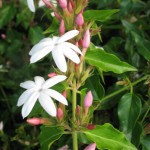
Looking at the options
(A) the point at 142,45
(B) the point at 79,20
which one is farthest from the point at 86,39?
(A) the point at 142,45

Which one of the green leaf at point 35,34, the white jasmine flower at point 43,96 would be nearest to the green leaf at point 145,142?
the white jasmine flower at point 43,96

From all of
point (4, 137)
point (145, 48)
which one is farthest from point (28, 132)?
point (145, 48)

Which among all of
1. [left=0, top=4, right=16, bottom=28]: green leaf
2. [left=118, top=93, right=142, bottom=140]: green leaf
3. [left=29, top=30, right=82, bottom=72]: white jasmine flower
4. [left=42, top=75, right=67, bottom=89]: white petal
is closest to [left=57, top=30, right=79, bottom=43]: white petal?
[left=29, top=30, right=82, bottom=72]: white jasmine flower

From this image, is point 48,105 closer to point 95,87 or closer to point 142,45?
point 95,87

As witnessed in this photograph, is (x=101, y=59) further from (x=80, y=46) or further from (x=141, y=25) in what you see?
(x=141, y=25)

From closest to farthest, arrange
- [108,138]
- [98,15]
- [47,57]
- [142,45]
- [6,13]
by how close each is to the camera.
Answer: [108,138] → [98,15] → [142,45] → [47,57] → [6,13]

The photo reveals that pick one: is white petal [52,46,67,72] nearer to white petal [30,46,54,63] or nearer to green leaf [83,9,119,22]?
white petal [30,46,54,63]
